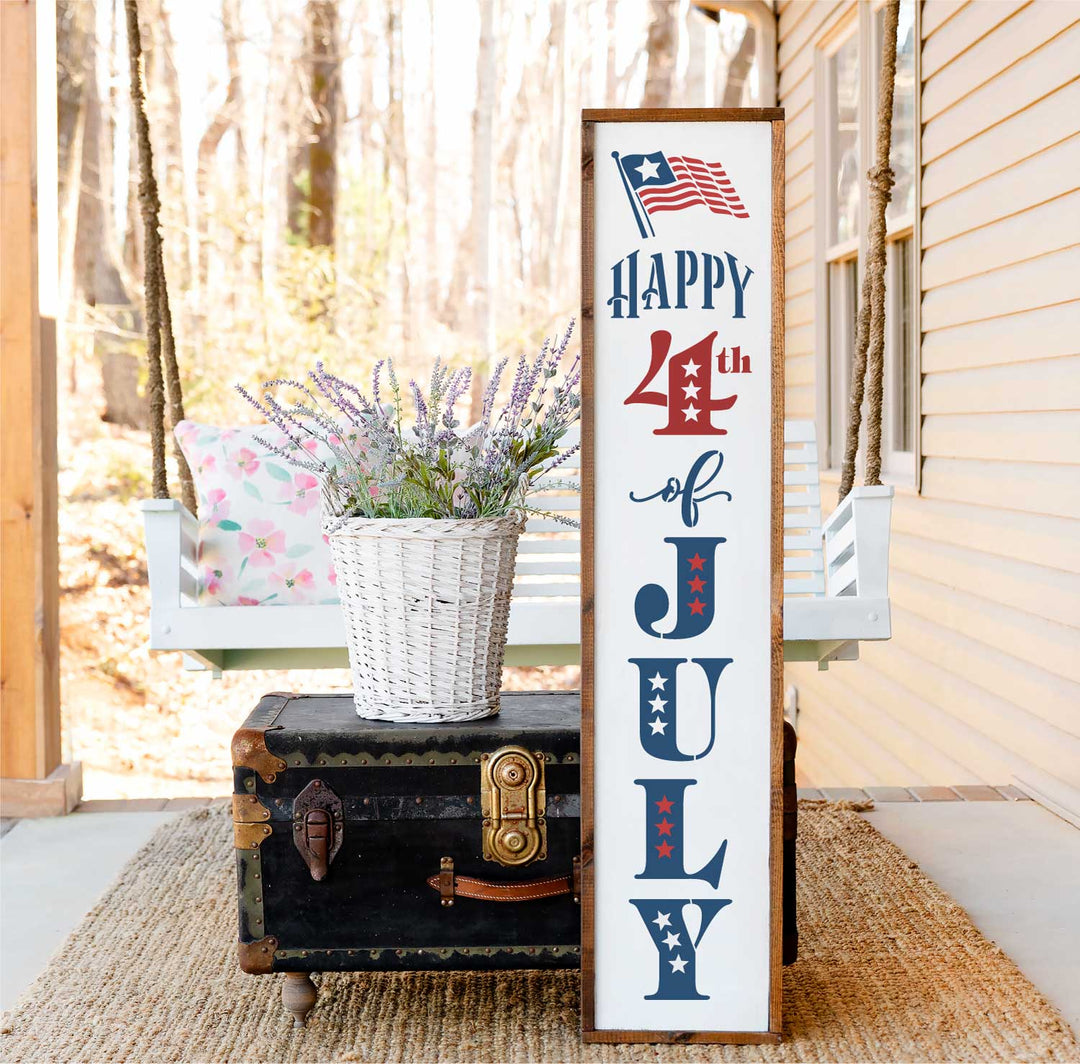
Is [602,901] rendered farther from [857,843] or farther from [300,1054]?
[857,843]

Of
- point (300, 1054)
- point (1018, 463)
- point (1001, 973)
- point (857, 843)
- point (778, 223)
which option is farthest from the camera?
point (1018, 463)

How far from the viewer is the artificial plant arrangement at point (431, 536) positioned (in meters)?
1.82

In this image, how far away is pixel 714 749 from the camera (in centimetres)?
172

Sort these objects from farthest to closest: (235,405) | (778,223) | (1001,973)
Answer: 1. (235,405)
2. (1001,973)
3. (778,223)

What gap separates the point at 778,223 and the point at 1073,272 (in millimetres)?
1532

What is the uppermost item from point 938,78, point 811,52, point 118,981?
point 811,52

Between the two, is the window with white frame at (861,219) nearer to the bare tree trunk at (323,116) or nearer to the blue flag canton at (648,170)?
the blue flag canton at (648,170)

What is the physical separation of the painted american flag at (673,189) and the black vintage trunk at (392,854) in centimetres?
73

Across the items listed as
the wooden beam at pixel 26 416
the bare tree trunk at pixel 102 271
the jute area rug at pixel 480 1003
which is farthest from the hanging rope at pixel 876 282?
the bare tree trunk at pixel 102 271

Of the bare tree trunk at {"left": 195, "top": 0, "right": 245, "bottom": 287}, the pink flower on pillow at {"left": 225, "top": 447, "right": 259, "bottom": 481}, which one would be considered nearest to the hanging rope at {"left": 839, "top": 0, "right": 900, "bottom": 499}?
the pink flower on pillow at {"left": 225, "top": 447, "right": 259, "bottom": 481}

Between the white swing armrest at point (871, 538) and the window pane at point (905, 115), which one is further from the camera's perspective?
the window pane at point (905, 115)

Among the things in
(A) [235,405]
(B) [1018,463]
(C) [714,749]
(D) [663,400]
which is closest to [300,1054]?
(C) [714,749]

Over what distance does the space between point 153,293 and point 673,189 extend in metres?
1.63

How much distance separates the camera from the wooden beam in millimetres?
2967
